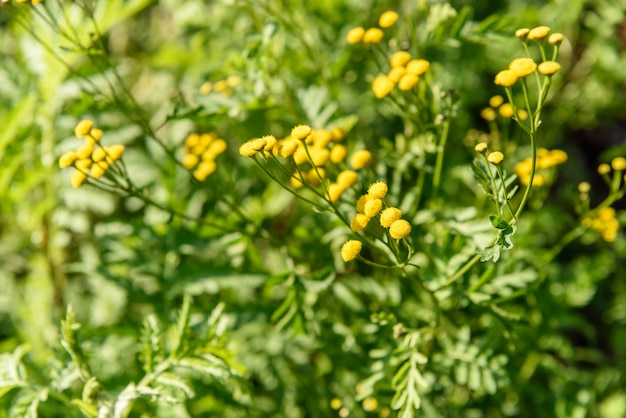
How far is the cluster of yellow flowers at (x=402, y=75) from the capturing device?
200 centimetres

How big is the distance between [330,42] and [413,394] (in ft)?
5.42

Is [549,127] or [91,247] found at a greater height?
[91,247]

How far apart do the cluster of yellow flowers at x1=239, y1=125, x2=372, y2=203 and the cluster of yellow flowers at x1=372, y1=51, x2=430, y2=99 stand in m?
0.23

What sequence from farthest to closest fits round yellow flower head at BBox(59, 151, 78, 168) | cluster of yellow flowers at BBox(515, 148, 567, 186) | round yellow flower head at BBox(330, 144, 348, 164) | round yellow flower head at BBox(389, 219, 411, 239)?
cluster of yellow flowers at BBox(515, 148, 567, 186) < round yellow flower head at BBox(330, 144, 348, 164) < round yellow flower head at BBox(59, 151, 78, 168) < round yellow flower head at BBox(389, 219, 411, 239)

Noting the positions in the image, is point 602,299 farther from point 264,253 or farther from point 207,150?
point 207,150

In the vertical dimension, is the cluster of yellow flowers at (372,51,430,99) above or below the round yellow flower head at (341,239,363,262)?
above

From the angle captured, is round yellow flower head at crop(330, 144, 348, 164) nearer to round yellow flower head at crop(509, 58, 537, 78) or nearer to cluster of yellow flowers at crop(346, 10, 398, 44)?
cluster of yellow flowers at crop(346, 10, 398, 44)

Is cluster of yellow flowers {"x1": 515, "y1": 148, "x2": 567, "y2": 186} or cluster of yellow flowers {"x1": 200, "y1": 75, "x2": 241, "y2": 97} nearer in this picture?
cluster of yellow flowers {"x1": 515, "y1": 148, "x2": 567, "y2": 186}

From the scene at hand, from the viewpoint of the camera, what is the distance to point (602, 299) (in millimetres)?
3590

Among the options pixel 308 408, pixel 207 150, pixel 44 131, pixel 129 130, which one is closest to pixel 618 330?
pixel 308 408

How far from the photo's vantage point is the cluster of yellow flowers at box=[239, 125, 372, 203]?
1799 millimetres

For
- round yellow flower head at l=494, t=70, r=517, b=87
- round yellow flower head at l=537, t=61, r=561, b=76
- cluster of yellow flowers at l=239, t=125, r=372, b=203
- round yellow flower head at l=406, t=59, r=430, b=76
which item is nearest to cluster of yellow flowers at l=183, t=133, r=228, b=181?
cluster of yellow flowers at l=239, t=125, r=372, b=203

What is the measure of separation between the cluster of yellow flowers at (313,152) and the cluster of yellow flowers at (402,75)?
234 millimetres

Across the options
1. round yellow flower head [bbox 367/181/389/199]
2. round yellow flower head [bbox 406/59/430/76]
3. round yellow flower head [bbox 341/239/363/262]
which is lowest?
round yellow flower head [bbox 341/239/363/262]
